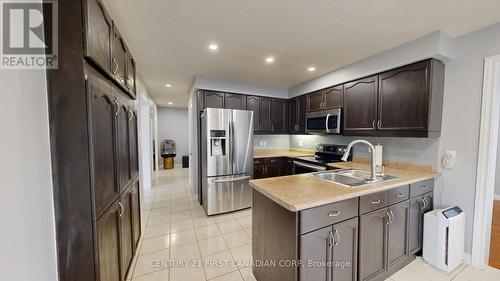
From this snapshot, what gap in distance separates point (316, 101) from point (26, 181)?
362 cm

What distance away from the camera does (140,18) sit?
1.73 meters

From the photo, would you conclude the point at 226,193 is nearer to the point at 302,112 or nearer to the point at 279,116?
the point at 279,116

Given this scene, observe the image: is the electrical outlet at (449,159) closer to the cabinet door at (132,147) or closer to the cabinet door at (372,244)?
the cabinet door at (372,244)

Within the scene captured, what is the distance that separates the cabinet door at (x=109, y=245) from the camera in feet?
3.76

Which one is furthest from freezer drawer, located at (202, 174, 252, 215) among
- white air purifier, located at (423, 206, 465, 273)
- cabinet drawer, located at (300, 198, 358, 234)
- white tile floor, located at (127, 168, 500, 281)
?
white air purifier, located at (423, 206, 465, 273)

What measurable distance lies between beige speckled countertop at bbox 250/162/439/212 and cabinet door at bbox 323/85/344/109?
148 cm

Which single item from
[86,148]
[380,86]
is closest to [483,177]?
[380,86]

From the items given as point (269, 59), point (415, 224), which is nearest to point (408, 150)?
point (415, 224)

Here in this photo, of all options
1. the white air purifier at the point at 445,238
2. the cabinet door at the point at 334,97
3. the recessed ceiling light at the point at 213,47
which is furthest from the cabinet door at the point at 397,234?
the recessed ceiling light at the point at 213,47

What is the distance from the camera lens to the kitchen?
104cm

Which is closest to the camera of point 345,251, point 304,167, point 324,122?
point 345,251

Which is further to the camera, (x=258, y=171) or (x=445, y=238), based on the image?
(x=258, y=171)

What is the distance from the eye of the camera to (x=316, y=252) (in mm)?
1316

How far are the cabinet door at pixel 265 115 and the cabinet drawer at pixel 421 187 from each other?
8.78 feet
